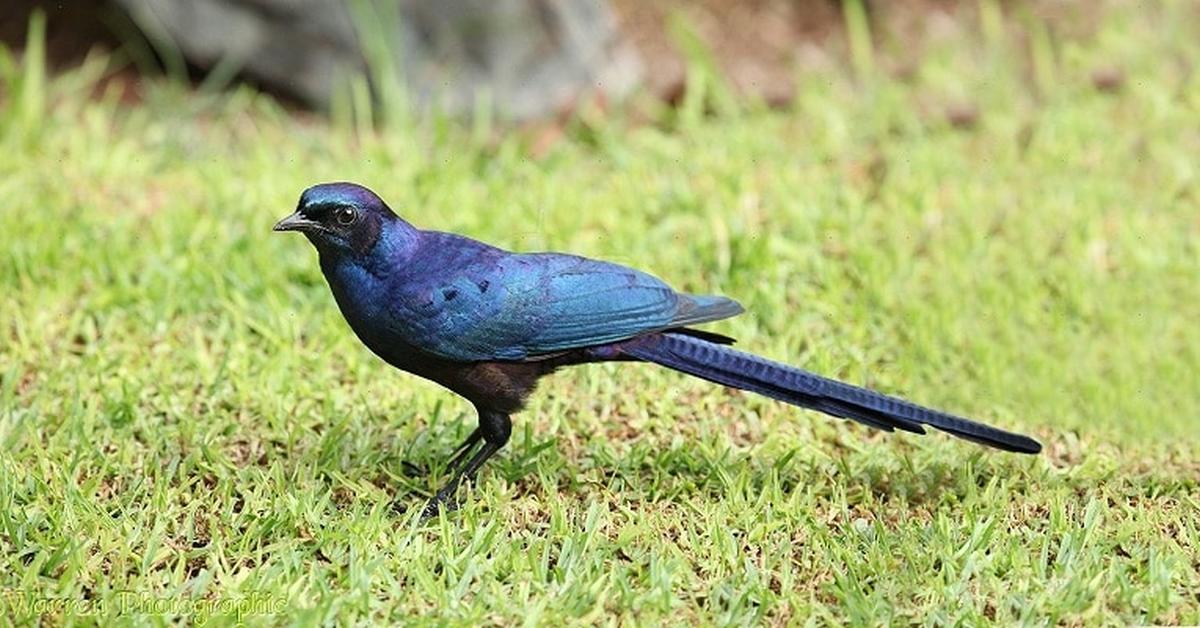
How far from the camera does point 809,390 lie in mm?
4367

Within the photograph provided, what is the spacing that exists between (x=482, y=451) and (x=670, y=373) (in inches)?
44.8

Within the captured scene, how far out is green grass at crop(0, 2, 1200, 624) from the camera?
13.5 ft

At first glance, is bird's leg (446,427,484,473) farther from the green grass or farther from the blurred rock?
the blurred rock

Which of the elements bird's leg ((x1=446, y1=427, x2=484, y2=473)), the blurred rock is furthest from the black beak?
the blurred rock

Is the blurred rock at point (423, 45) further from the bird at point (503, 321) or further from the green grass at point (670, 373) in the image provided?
the bird at point (503, 321)

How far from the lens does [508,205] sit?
21.3ft

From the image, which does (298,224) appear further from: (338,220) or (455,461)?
(455,461)

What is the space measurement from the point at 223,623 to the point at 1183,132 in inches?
209

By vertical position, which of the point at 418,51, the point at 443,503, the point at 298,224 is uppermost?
the point at 418,51

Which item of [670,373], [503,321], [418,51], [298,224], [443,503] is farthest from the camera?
[418,51]

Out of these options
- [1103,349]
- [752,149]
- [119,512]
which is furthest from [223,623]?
[752,149]

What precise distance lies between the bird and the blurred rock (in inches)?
118

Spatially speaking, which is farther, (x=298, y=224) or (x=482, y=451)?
(x=482, y=451)

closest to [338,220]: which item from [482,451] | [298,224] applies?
[298,224]
